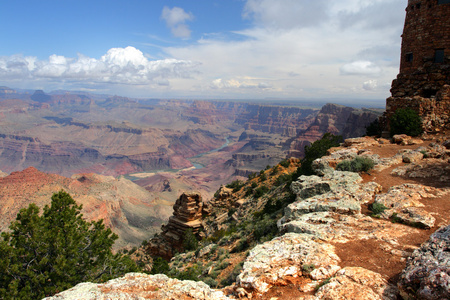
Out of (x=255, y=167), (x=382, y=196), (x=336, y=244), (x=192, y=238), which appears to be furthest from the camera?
(x=255, y=167)

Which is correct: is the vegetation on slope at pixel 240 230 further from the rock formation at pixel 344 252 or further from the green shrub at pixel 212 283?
the rock formation at pixel 344 252

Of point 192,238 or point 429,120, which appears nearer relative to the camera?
point 429,120

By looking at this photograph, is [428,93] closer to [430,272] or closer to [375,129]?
[375,129]

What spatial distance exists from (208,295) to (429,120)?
65.9 ft

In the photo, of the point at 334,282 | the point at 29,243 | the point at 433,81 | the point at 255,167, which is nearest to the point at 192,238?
the point at 29,243

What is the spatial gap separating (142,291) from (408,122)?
65.3 feet

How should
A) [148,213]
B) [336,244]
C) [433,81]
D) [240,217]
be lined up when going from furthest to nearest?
[148,213], [240,217], [433,81], [336,244]

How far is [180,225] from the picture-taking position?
95.5ft

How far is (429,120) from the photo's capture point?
58.6ft

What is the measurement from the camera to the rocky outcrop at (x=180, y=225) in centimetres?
2862

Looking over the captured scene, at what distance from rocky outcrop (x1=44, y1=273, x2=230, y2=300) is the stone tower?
1970cm

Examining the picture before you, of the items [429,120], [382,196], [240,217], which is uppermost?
[429,120]

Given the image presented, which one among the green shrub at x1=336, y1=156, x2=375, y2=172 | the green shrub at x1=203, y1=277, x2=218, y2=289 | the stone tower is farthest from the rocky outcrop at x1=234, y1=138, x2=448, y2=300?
the stone tower

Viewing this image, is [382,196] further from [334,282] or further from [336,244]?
[334,282]
